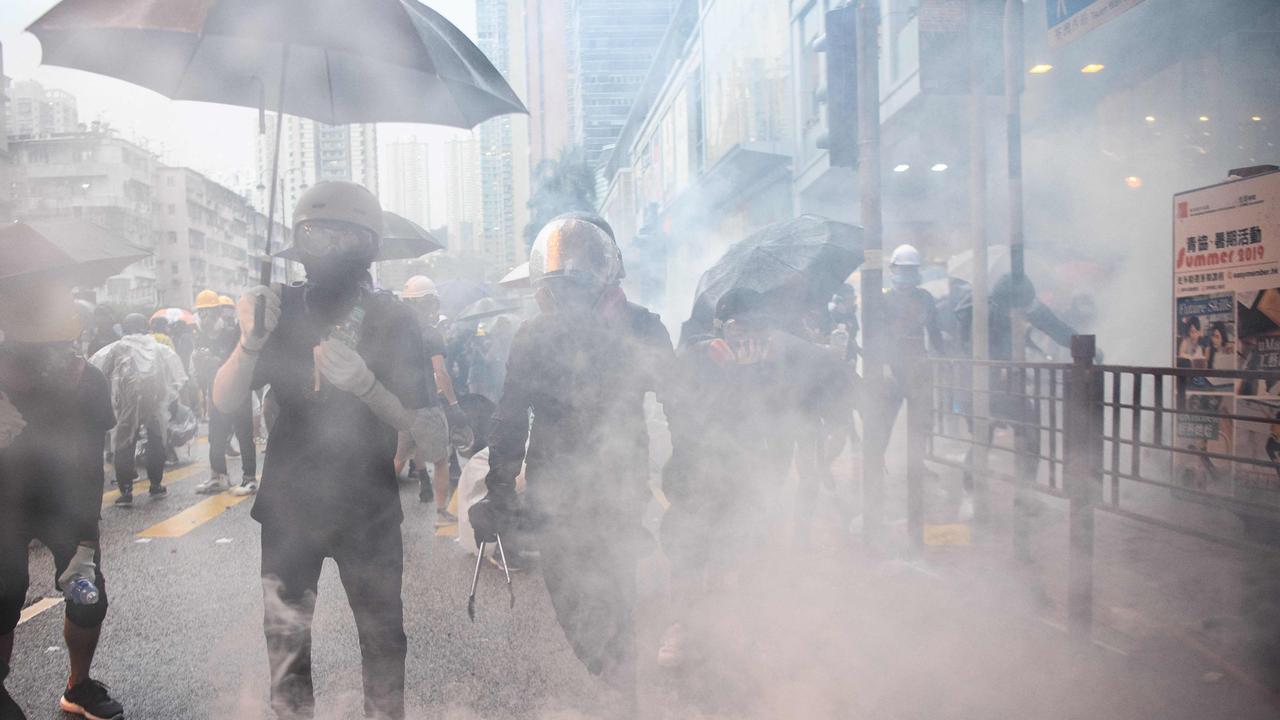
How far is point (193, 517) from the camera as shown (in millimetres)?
6391

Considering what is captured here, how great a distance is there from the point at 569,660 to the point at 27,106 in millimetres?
2901

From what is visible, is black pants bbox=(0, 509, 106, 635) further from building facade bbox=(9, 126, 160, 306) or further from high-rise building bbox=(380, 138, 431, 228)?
high-rise building bbox=(380, 138, 431, 228)

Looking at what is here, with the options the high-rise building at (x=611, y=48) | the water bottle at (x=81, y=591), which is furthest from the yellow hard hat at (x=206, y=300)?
the high-rise building at (x=611, y=48)

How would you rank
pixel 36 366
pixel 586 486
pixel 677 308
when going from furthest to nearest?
pixel 677 308 < pixel 36 366 < pixel 586 486

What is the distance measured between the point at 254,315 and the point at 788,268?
2.87 metres

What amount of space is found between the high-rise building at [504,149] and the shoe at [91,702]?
949cm

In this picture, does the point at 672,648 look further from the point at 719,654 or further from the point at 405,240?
the point at 405,240

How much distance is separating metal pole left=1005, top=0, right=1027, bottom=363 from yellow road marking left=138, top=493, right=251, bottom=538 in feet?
20.6

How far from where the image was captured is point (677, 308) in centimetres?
2236

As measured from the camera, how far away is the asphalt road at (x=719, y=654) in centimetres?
289

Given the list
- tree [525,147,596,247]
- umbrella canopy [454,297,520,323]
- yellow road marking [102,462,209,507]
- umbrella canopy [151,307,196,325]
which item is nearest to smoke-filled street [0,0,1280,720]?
yellow road marking [102,462,209,507]

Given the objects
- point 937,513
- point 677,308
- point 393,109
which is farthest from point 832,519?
point 677,308

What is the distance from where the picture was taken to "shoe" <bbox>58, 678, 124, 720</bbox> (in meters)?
2.90

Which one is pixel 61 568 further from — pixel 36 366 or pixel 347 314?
pixel 347 314
